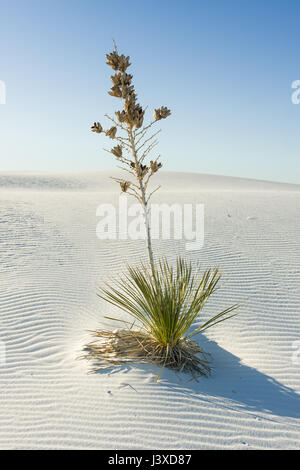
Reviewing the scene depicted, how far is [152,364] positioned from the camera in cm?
357

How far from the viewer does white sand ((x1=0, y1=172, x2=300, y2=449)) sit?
2.76 m

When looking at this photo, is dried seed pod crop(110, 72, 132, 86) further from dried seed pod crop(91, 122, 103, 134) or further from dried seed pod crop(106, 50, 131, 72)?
dried seed pod crop(91, 122, 103, 134)

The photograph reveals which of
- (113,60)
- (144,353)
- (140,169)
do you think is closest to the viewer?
(113,60)

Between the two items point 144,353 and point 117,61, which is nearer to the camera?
point 117,61

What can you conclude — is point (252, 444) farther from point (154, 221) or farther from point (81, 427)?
point (154, 221)

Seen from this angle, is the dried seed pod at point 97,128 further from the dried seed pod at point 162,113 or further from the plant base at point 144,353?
the plant base at point 144,353

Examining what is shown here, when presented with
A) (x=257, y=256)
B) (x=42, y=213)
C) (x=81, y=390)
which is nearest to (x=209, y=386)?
(x=81, y=390)

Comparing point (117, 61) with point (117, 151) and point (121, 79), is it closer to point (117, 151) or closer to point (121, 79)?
point (121, 79)

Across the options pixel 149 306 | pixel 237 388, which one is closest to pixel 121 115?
pixel 149 306

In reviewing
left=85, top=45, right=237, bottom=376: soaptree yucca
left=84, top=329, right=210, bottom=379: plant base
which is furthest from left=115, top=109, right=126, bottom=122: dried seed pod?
left=84, top=329, right=210, bottom=379: plant base

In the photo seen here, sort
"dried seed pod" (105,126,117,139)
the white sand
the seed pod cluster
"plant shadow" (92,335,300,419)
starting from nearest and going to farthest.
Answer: the white sand < "plant shadow" (92,335,300,419) < "dried seed pod" (105,126,117,139) < the seed pod cluster

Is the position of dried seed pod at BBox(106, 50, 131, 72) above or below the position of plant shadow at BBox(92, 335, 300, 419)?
above

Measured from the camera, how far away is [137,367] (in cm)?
350
